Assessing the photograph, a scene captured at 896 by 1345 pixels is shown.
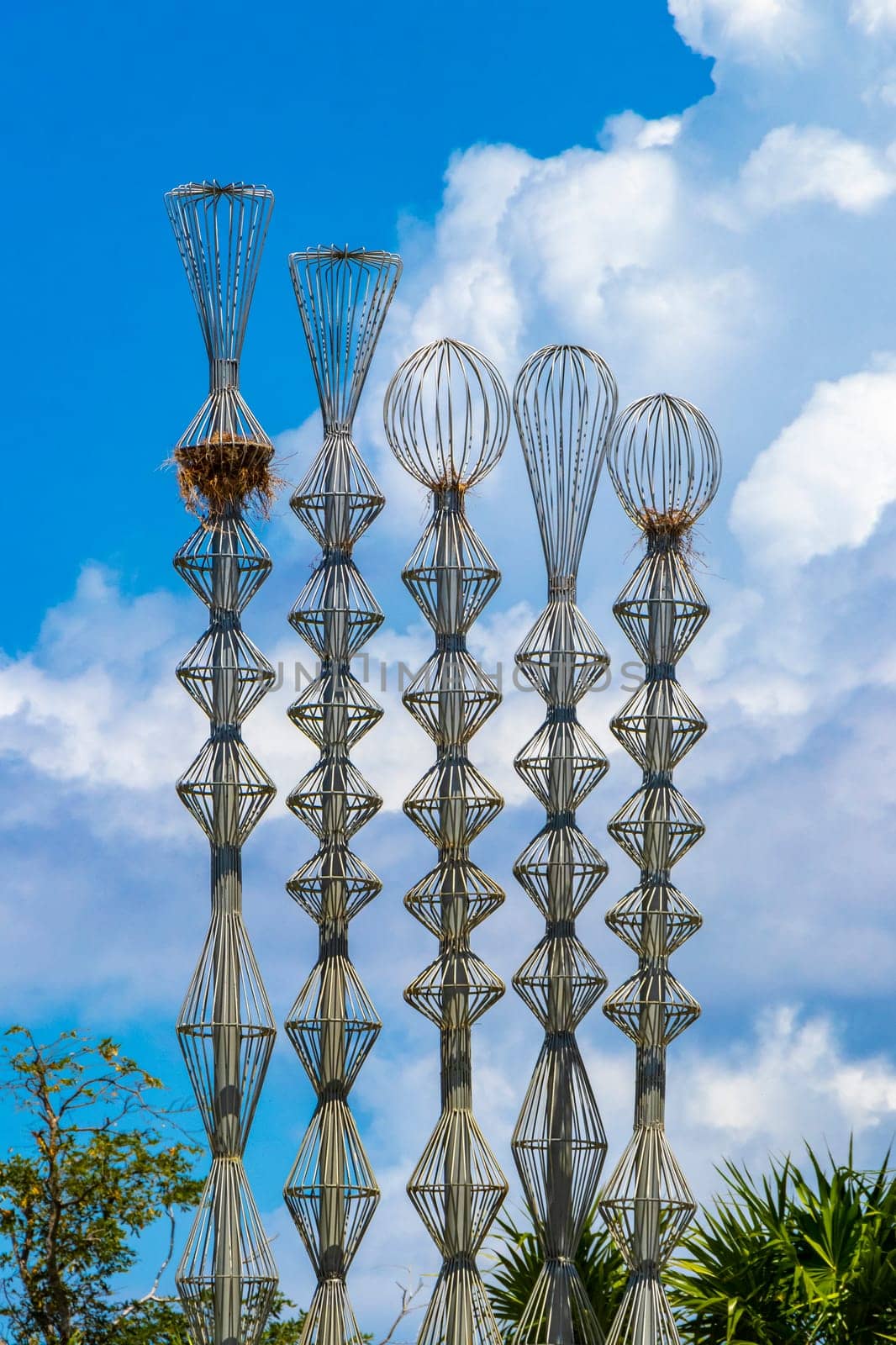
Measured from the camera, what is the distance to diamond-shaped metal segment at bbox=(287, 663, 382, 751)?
20.6m

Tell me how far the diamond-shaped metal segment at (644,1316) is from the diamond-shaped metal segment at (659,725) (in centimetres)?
436

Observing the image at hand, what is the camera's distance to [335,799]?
20.5 meters

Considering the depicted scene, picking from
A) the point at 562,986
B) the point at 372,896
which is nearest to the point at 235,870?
the point at 372,896

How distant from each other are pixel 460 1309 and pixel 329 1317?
1.07 metres

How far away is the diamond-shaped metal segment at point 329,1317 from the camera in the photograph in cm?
1948

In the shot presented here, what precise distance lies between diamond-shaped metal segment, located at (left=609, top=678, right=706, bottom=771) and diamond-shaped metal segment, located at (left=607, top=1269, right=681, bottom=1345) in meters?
4.36

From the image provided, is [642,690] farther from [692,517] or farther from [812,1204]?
[812,1204]

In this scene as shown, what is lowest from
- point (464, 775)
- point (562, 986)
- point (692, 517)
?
point (562, 986)

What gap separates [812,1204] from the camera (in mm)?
21828

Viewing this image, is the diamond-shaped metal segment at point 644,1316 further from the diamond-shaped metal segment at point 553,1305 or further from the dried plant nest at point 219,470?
the dried plant nest at point 219,470

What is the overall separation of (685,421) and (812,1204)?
7.25m

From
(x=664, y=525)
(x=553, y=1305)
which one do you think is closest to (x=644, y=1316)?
(x=553, y=1305)

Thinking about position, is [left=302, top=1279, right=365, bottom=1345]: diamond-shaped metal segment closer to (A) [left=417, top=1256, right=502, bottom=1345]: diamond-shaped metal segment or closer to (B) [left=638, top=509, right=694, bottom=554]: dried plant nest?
(A) [left=417, top=1256, right=502, bottom=1345]: diamond-shaped metal segment

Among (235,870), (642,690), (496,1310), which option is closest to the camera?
(235,870)
